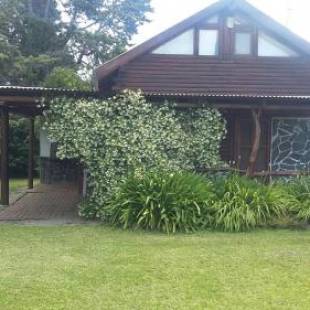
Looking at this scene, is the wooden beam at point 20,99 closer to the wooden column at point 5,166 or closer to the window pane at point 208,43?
the wooden column at point 5,166

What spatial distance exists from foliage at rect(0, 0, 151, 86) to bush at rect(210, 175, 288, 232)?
1651 centimetres

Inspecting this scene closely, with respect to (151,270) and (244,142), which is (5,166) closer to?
(244,142)

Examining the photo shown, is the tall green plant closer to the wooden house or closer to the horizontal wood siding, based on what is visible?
the wooden house

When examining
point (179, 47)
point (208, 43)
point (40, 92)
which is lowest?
point (40, 92)

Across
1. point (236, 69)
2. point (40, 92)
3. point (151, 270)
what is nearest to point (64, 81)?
point (236, 69)

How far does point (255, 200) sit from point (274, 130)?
4401 millimetres

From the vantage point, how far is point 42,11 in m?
30.4

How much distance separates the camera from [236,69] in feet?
46.2

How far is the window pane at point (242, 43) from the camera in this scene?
1416cm

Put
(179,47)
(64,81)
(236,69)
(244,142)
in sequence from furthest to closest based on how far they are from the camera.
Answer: (64,81), (236,69), (179,47), (244,142)

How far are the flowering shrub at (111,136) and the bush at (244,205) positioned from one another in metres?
1.31

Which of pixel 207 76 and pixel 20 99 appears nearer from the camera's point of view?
pixel 20 99

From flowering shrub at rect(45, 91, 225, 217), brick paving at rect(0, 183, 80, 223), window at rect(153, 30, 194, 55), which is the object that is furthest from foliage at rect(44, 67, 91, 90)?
flowering shrub at rect(45, 91, 225, 217)

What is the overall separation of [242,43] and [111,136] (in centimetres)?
589
